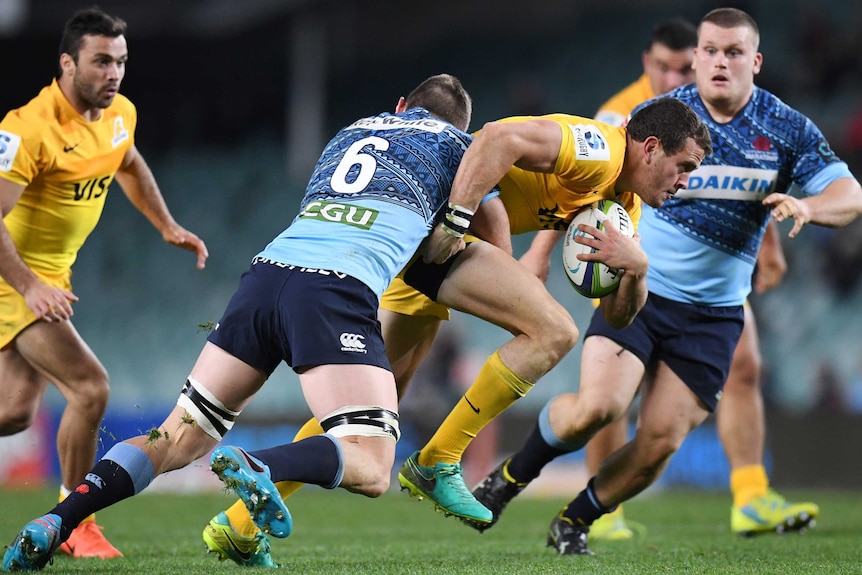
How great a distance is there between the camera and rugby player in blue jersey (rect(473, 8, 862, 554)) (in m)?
5.95

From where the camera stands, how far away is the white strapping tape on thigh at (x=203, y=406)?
4.53 metres

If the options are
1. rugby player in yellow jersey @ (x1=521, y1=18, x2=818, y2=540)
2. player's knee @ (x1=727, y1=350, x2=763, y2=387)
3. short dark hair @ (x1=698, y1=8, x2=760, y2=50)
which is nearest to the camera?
short dark hair @ (x1=698, y1=8, x2=760, y2=50)

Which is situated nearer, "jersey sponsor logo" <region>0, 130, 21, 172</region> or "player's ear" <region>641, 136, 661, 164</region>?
"player's ear" <region>641, 136, 661, 164</region>

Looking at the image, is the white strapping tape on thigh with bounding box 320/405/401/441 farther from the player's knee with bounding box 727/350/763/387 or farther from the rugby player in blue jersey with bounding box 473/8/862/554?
the player's knee with bounding box 727/350/763/387

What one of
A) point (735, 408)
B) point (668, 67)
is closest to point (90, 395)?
point (735, 408)

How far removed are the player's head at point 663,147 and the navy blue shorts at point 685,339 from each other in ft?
3.69

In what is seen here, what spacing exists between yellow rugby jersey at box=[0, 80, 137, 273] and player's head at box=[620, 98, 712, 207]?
2.75 m

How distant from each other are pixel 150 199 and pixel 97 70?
2.65ft

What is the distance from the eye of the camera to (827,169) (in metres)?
6.03

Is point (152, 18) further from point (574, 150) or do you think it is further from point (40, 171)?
point (574, 150)

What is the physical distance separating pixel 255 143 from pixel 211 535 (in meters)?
14.5

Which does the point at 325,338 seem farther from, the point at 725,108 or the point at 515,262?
the point at 725,108

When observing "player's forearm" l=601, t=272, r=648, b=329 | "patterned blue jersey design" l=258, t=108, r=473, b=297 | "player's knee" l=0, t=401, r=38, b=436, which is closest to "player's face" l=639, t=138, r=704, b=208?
"player's forearm" l=601, t=272, r=648, b=329

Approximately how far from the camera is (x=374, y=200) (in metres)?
4.64
